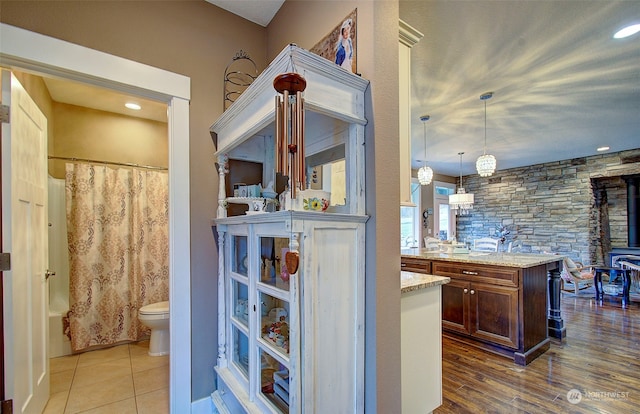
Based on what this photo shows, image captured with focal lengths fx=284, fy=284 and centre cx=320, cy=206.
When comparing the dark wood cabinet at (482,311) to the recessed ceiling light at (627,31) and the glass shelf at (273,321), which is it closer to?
the recessed ceiling light at (627,31)

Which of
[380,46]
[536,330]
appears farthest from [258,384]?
[536,330]

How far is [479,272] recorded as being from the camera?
9.77 feet

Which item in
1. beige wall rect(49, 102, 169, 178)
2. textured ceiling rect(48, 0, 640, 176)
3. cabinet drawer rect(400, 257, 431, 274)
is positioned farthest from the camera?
cabinet drawer rect(400, 257, 431, 274)

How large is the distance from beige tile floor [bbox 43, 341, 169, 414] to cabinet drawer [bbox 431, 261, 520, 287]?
2913mm

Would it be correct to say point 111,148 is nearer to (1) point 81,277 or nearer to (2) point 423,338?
(1) point 81,277

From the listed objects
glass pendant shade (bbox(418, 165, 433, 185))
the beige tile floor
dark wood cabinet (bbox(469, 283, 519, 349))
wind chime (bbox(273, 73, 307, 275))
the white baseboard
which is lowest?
the beige tile floor

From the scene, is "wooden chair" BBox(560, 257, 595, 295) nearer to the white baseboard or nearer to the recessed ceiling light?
the recessed ceiling light

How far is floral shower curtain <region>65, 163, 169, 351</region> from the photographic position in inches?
115

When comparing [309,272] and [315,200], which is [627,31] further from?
[309,272]

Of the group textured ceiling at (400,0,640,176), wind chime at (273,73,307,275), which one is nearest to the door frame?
wind chime at (273,73,307,275)

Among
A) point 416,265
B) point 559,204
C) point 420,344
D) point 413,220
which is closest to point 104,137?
point 420,344

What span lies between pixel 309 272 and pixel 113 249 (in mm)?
3017

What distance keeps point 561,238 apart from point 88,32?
826 cm

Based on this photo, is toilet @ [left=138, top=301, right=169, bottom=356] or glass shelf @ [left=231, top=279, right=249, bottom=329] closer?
glass shelf @ [left=231, top=279, right=249, bottom=329]
